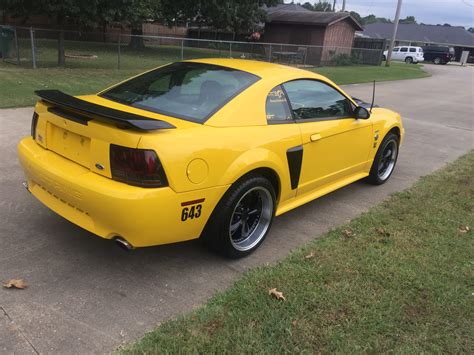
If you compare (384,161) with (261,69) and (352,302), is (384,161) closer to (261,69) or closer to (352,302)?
(261,69)

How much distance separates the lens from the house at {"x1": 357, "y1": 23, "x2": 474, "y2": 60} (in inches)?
2584

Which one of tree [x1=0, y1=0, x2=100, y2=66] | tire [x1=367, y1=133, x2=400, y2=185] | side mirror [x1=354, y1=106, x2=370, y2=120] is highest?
tree [x1=0, y1=0, x2=100, y2=66]

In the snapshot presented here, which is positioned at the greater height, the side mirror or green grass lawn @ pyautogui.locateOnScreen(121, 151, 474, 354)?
the side mirror

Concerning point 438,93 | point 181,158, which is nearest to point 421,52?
point 438,93

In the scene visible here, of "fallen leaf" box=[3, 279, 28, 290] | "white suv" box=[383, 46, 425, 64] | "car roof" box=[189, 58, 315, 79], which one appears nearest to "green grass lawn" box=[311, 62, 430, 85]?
"car roof" box=[189, 58, 315, 79]

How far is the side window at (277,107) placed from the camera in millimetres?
3666

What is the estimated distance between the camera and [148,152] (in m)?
2.77

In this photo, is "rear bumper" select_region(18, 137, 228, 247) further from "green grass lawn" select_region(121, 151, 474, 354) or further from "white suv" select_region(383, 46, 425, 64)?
"white suv" select_region(383, 46, 425, 64)

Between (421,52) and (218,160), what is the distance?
5027cm

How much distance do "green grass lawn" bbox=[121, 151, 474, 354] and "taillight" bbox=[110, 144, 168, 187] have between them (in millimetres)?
883

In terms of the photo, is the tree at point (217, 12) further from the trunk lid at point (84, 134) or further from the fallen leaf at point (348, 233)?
the fallen leaf at point (348, 233)

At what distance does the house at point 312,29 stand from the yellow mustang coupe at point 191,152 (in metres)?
30.9

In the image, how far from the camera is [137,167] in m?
2.80

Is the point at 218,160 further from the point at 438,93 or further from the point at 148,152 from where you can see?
the point at 438,93
